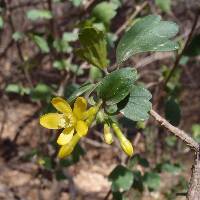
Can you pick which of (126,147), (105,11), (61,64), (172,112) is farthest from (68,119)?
(61,64)

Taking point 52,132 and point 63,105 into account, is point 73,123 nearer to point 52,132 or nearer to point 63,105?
point 63,105

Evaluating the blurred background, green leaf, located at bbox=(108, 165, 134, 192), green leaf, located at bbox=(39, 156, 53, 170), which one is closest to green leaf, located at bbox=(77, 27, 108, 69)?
green leaf, located at bbox=(108, 165, 134, 192)

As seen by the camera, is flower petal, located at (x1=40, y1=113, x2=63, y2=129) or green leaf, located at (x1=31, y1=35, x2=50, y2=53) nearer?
flower petal, located at (x1=40, y1=113, x2=63, y2=129)

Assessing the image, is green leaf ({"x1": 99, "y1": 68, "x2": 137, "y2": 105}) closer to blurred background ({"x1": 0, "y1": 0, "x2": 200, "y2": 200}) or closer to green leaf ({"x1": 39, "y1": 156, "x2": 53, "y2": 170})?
green leaf ({"x1": 39, "y1": 156, "x2": 53, "y2": 170})

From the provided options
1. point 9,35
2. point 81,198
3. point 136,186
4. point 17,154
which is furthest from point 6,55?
point 136,186

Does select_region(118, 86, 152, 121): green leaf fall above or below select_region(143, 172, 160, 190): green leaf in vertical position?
above

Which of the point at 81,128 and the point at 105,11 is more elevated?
the point at 81,128

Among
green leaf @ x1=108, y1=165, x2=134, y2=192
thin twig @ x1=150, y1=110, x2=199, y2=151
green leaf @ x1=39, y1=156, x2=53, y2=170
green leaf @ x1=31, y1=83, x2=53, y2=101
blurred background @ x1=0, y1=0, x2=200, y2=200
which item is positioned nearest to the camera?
thin twig @ x1=150, y1=110, x2=199, y2=151
